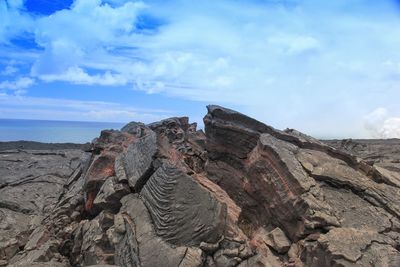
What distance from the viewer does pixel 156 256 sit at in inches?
365

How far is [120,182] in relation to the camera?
13.1m

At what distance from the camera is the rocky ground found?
9383 millimetres

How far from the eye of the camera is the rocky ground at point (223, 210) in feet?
30.8

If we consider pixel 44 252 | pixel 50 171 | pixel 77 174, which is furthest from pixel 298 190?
pixel 50 171

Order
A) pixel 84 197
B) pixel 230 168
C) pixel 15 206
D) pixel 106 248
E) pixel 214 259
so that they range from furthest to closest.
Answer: pixel 15 206, pixel 84 197, pixel 230 168, pixel 106 248, pixel 214 259

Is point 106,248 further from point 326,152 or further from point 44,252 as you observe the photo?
point 326,152

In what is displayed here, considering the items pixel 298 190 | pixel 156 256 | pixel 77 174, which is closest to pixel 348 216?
pixel 298 190

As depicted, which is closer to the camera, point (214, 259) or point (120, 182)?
point (214, 259)

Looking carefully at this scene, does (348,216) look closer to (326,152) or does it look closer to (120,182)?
(326,152)

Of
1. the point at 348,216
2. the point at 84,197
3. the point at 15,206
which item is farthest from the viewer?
the point at 15,206

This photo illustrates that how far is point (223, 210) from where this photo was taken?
9.72 metres

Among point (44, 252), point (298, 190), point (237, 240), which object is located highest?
point (298, 190)

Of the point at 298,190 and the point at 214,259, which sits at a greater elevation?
the point at 298,190

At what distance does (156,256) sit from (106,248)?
7.92 ft
